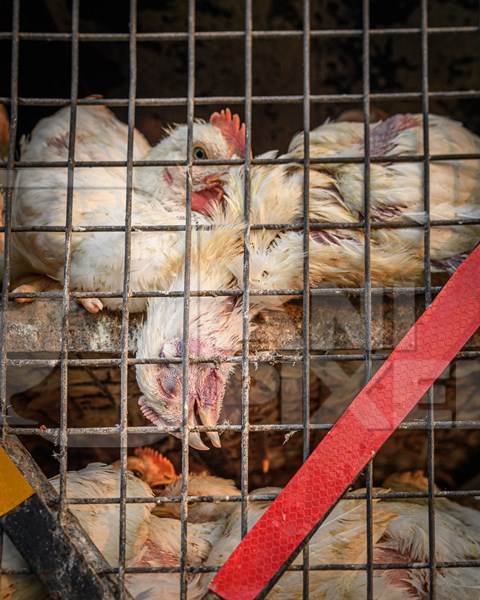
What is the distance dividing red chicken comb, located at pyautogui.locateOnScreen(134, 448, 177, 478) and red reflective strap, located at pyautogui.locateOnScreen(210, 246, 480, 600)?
3.60 ft

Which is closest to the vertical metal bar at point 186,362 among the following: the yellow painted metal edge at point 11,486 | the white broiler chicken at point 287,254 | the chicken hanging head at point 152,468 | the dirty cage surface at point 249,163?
the dirty cage surface at point 249,163

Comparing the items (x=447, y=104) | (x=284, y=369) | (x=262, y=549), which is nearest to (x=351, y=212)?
(x=284, y=369)

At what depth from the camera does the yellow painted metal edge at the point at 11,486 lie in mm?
2102

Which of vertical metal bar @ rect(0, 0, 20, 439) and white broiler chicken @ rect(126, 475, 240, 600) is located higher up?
vertical metal bar @ rect(0, 0, 20, 439)

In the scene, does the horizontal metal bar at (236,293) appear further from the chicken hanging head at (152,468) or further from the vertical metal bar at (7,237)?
the chicken hanging head at (152,468)

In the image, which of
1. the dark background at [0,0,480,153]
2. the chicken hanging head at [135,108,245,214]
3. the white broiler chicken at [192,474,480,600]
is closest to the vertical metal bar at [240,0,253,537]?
the white broiler chicken at [192,474,480,600]

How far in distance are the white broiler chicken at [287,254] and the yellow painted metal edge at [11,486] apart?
0.48 metres

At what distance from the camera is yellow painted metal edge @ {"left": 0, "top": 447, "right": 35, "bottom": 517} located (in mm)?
2102

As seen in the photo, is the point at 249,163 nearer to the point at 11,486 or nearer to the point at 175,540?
the point at 11,486

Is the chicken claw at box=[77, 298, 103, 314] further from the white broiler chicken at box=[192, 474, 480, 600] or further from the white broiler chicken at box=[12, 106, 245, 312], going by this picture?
the white broiler chicken at box=[192, 474, 480, 600]

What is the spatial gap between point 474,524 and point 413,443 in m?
0.59

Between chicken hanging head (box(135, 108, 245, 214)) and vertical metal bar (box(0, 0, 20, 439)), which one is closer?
vertical metal bar (box(0, 0, 20, 439))

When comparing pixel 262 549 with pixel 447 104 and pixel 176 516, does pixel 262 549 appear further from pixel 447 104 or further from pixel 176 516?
pixel 447 104

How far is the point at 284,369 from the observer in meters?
3.06
